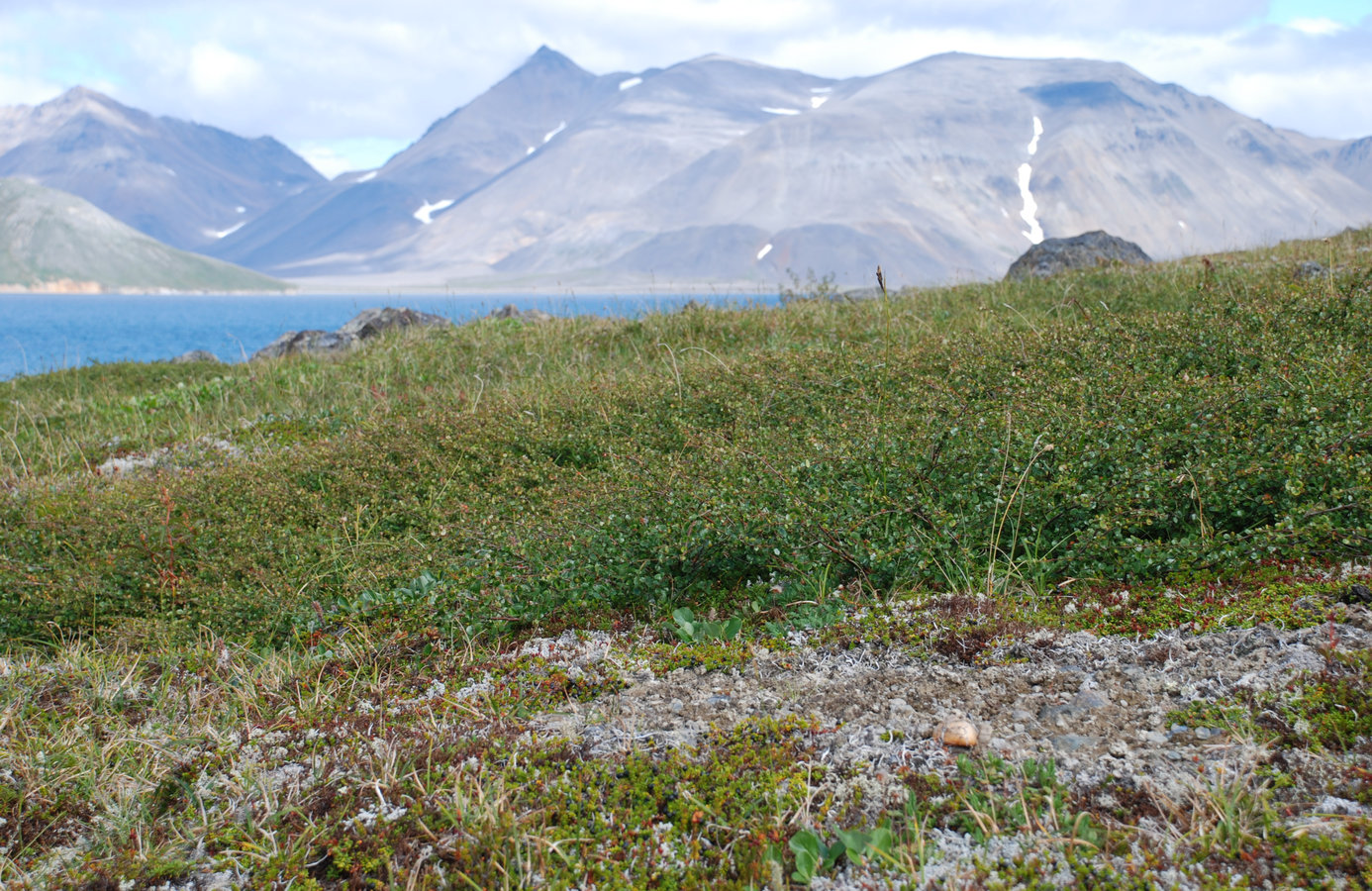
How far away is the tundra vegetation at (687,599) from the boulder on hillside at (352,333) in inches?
367

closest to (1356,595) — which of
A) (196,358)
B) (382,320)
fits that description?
(382,320)

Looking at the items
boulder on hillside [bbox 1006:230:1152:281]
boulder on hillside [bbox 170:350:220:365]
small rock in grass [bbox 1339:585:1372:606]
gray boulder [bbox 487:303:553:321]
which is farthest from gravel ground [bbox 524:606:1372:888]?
boulder on hillside [bbox 170:350:220:365]

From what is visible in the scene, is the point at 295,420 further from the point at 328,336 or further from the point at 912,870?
the point at 328,336

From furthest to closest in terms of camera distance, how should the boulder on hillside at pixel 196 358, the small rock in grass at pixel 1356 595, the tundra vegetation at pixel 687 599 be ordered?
the boulder on hillside at pixel 196 358 → the small rock in grass at pixel 1356 595 → the tundra vegetation at pixel 687 599

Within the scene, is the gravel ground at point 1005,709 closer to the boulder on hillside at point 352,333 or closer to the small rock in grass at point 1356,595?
the small rock in grass at point 1356,595

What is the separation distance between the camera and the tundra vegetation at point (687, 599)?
7.39 ft

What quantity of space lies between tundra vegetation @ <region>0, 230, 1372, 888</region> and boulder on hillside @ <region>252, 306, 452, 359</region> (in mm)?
9333

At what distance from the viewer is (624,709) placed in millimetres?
2926

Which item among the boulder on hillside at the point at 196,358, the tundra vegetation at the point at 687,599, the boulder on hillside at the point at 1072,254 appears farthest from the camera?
the boulder on hillside at the point at 196,358

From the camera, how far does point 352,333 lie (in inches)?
670

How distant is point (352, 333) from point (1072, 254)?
1439cm

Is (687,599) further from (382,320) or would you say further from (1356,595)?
(382,320)

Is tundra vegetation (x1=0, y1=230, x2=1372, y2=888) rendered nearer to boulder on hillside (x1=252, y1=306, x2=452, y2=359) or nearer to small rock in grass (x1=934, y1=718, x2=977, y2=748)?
small rock in grass (x1=934, y1=718, x2=977, y2=748)

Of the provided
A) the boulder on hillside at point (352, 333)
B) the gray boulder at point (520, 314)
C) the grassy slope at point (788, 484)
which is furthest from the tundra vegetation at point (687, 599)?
the boulder on hillside at point (352, 333)
